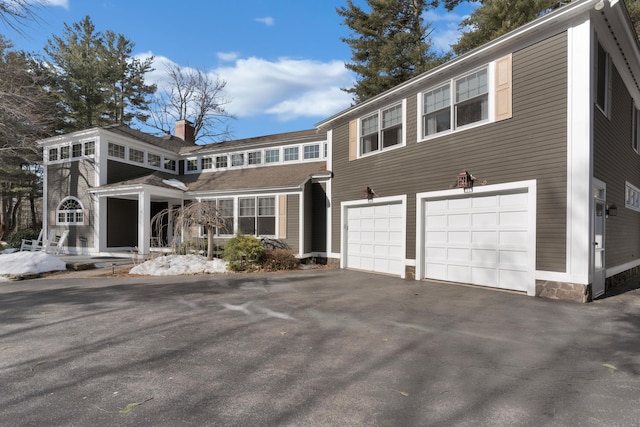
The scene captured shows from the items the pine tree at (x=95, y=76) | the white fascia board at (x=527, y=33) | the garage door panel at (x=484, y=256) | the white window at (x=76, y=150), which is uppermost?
the pine tree at (x=95, y=76)

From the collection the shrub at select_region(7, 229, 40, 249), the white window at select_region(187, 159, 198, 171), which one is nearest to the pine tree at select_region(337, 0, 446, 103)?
the white window at select_region(187, 159, 198, 171)

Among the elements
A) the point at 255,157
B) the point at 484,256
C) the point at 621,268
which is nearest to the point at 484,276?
the point at 484,256

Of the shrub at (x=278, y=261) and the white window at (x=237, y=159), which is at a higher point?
the white window at (x=237, y=159)

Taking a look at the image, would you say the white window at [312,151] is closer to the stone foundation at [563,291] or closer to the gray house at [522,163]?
the gray house at [522,163]

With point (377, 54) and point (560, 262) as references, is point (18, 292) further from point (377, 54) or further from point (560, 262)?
point (377, 54)

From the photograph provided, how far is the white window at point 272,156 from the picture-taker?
628 inches

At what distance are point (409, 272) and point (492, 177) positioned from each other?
3.34m

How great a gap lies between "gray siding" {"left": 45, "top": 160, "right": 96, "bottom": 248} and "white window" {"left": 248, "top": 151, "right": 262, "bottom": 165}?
7042 millimetres

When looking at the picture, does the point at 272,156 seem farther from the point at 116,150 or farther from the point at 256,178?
the point at 116,150

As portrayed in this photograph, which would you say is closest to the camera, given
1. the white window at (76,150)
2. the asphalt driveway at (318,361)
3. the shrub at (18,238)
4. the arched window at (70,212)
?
the asphalt driveway at (318,361)

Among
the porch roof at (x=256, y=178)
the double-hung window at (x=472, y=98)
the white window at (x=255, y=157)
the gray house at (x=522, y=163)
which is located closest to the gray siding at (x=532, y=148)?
the gray house at (x=522, y=163)

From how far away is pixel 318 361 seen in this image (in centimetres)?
366

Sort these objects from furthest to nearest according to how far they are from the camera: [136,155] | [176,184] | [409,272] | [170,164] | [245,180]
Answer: [170,164], [136,155], [176,184], [245,180], [409,272]

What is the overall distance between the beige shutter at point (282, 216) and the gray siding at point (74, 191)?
874 centimetres
